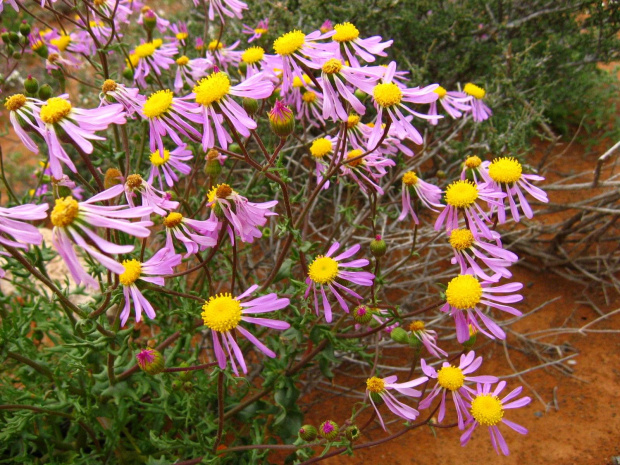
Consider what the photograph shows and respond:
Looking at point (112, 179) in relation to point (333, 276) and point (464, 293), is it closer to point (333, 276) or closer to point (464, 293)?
point (333, 276)

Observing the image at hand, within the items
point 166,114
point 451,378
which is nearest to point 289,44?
point 166,114

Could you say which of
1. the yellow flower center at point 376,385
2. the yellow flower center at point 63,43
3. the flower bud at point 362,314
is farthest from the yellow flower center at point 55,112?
the yellow flower center at point 63,43

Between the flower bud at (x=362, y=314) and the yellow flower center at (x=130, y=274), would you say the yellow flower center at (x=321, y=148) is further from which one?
the yellow flower center at (x=130, y=274)

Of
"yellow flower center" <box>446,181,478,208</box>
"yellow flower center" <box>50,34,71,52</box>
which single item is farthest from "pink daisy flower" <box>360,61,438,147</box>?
"yellow flower center" <box>50,34,71,52</box>

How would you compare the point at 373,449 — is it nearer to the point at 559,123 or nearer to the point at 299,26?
the point at 299,26

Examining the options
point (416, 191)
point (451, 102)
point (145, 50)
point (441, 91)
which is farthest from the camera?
point (145, 50)

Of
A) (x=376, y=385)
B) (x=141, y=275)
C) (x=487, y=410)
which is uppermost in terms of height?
(x=141, y=275)

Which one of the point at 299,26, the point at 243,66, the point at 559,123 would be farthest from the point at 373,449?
the point at 559,123
